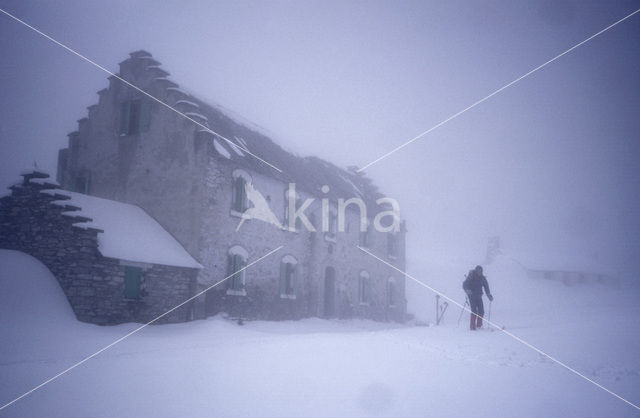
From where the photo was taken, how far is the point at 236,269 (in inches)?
693

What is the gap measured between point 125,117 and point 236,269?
948 cm

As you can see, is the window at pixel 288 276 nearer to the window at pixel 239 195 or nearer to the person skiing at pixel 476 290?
the window at pixel 239 195

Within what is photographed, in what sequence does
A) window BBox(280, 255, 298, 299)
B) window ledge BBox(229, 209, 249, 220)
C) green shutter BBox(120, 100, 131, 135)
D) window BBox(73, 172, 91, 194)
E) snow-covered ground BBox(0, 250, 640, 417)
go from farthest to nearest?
window BBox(280, 255, 298, 299), window BBox(73, 172, 91, 194), green shutter BBox(120, 100, 131, 135), window ledge BBox(229, 209, 249, 220), snow-covered ground BBox(0, 250, 640, 417)

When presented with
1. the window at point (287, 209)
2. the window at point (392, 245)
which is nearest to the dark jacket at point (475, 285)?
the window at point (287, 209)

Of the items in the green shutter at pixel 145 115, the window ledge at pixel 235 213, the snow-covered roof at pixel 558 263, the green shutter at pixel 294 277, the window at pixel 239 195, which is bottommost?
the green shutter at pixel 294 277

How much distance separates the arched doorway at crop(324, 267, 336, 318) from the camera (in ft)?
76.8

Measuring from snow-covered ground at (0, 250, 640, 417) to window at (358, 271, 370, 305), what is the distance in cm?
1564

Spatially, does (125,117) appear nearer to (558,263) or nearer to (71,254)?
(71,254)

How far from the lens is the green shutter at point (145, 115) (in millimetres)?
18391

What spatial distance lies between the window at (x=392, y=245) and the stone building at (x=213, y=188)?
6.23 m

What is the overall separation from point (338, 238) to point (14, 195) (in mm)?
16422

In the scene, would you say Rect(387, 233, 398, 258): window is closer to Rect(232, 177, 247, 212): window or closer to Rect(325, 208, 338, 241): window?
Rect(325, 208, 338, 241): window

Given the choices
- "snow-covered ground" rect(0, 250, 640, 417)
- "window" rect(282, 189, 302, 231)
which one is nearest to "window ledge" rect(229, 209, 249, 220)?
"window" rect(282, 189, 302, 231)

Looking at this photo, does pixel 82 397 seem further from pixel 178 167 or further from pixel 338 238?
pixel 338 238
